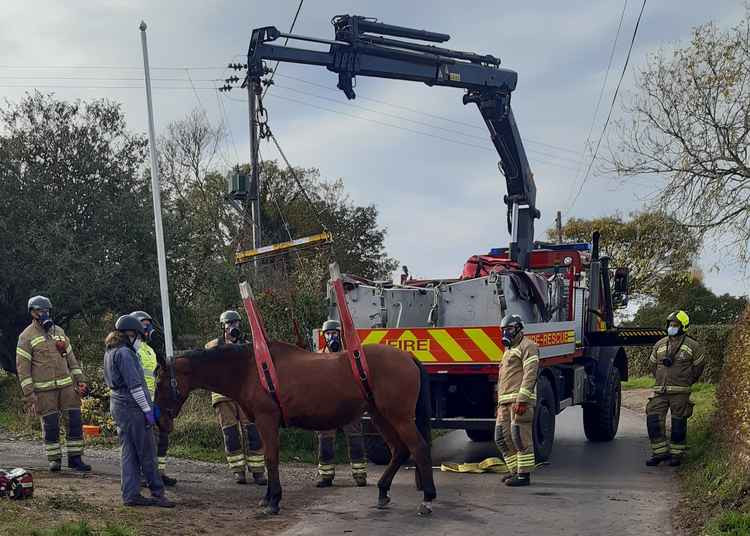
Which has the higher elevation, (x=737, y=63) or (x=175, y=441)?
(x=737, y=63)

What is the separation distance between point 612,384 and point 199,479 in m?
7.48

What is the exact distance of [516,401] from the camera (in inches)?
417

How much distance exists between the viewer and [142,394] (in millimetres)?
8828

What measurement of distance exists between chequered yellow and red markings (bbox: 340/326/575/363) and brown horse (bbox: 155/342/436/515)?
6.57ft

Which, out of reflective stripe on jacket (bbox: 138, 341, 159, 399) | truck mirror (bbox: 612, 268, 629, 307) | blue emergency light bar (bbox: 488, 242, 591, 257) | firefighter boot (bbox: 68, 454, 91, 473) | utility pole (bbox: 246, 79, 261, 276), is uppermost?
utility pole (bbox: 246, 79, 261, 276)

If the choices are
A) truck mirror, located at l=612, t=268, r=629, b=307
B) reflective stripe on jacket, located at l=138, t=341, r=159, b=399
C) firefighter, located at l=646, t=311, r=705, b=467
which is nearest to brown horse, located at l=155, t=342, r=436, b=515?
reflective stripe on jacket, located at l=138, t=341, r=159, b=399

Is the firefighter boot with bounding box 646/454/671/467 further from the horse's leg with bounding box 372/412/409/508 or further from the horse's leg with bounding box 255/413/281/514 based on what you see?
the horse's leg with bounding box 255/413/281/514

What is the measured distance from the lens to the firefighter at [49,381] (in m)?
10.6

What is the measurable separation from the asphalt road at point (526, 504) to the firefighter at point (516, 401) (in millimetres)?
315

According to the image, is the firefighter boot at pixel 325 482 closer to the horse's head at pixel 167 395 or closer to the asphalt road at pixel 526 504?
the asphalt road at pixel 526 504

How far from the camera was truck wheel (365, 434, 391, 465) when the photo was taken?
12.4m

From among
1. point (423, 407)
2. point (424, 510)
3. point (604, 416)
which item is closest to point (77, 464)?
point (423, 407)

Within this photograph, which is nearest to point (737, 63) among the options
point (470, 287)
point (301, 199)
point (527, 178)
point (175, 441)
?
point (527, 178)

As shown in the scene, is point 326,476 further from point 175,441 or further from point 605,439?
point 605,439
